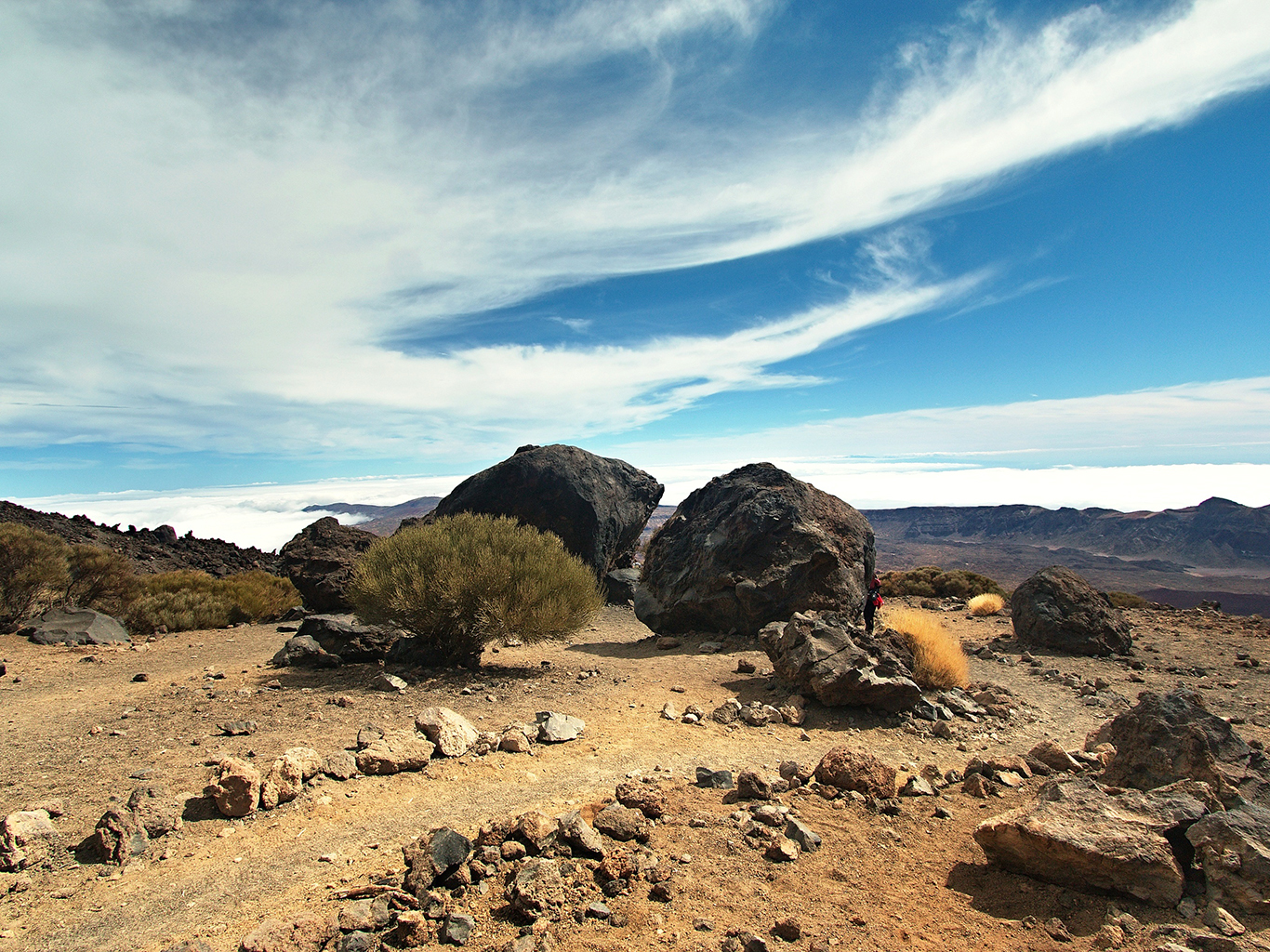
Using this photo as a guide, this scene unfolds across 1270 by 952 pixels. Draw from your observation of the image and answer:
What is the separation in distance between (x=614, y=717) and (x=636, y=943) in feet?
14.9

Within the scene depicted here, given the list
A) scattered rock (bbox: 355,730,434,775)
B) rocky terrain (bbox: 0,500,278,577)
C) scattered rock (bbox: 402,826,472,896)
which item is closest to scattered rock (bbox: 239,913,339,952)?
scattered rock (bbox: 402,826,472,896)

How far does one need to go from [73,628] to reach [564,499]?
39.0 feet

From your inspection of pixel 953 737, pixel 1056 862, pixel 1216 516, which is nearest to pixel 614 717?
pixel 953 737

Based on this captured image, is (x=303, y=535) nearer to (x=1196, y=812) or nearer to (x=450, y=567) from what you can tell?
(x=450, y=567)

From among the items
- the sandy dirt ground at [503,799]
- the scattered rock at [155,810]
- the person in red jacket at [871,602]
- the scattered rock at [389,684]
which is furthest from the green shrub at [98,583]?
the person in red jacket at [871,602]

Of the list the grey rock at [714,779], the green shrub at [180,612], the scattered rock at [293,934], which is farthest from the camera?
the green shrub at [180,612]

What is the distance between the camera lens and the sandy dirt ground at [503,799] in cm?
359

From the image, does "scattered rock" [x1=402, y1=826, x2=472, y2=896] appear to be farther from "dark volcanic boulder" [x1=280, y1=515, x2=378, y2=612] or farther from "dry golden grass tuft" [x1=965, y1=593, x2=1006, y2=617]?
"dry golden grass tuft" [x1=965, y1=593, x2=1006, y2=617]

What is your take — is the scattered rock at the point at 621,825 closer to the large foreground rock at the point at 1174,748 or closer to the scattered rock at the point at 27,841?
the scattered rock at the point at 27,841

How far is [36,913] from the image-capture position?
142 inches

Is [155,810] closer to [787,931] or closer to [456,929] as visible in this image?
[456,929]

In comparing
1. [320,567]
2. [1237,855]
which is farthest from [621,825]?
[320,567]

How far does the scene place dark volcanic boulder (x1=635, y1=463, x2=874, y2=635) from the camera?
41.9ft

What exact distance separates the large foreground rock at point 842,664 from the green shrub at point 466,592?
349 centimetres
